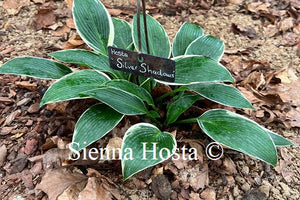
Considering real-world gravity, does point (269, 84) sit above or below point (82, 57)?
below

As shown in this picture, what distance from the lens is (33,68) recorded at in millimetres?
1431

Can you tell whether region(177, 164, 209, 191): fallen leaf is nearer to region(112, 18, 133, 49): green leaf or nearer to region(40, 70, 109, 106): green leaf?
region(40, 70, 109, 106): green leaf

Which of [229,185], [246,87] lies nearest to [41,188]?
[229,185]

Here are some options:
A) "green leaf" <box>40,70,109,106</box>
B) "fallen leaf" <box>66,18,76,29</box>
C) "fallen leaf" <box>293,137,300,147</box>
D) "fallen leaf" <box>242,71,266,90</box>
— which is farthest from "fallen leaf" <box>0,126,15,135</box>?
"fallen leaf" <box>293,137,300,147</box>

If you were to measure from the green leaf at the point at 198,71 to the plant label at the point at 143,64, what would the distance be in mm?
83

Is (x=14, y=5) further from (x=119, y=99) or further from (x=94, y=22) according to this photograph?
(x=119, y=99)

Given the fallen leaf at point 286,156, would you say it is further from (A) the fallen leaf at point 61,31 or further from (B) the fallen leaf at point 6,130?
(A) the fallen leaf at point 61,31

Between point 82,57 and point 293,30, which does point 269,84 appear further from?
point 82,57

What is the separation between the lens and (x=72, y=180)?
4.29 ft

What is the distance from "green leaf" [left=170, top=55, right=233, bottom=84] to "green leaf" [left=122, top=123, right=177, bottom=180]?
9.4 inches

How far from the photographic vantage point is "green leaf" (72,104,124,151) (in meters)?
1.25

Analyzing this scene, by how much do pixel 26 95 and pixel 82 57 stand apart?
445 mm

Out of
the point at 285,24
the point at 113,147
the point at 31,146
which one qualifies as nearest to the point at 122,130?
the point at 113,147

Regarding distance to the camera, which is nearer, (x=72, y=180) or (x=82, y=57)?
(x=72, y=180)
